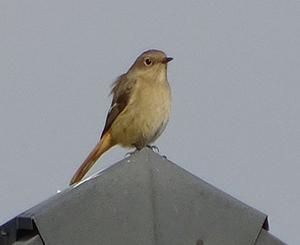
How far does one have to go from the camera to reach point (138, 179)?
361cm

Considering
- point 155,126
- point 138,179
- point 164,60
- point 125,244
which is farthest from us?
point 164,60

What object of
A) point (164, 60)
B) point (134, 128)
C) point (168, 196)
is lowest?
point (168, 196)

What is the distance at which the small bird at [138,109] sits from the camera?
8938 millimetres

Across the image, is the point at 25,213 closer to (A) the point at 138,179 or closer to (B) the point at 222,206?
(A) the point at 138,179

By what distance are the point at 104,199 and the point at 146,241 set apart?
0.25 metres

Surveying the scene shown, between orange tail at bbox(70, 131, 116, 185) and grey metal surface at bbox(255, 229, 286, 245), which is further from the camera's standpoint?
orange tail at bbox(70, 131, 116, 185)

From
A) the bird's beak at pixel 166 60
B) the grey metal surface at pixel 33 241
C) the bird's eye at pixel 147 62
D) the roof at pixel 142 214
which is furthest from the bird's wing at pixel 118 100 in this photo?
the grey metal surface at pixel 33 241

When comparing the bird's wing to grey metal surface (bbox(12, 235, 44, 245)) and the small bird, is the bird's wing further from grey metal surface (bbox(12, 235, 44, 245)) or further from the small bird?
grey metal surface (bbox(12, 235, 44, 245))

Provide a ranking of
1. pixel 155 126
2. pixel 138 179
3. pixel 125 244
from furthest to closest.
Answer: pixel 155 126, pixel 138 179, pixel 125 244

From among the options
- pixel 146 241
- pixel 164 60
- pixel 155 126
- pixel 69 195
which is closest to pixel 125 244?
pixel 146 241

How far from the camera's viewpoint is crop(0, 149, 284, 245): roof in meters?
3.38

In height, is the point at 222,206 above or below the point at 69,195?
above

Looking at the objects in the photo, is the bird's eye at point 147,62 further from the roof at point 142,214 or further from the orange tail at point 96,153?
the roof at point 142,214

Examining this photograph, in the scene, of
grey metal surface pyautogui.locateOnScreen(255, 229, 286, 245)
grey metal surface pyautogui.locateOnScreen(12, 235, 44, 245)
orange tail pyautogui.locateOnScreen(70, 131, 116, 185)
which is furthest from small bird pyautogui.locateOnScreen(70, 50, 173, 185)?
grey metal surface pyautogui.locateOnScreen(12, 235, 44, 245)
